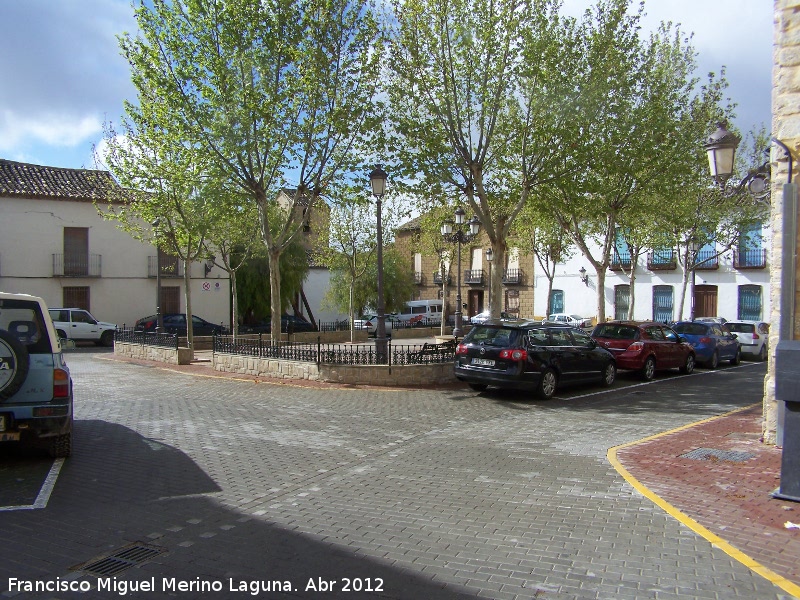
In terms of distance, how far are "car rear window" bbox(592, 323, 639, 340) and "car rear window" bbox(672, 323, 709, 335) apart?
15.0ft

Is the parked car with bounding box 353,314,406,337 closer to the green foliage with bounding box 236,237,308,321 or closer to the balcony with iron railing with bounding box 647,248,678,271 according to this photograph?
the green foliage with bounding box 236,237,308,321

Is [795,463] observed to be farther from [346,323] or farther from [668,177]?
[346,323]

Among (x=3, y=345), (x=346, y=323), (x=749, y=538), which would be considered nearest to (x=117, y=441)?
(x=3, y=345)

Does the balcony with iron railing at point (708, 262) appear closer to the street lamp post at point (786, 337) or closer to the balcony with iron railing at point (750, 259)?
the balcony with iron railing at point (750, 259)

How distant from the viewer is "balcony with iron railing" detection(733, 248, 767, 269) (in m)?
32.2

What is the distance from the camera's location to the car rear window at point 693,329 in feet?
64.7

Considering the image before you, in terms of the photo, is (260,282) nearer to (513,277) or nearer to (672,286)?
(513,277)

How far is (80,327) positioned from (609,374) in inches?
861

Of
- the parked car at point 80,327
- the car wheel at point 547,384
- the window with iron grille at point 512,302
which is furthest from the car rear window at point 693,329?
the window with iron grille at point 512,302

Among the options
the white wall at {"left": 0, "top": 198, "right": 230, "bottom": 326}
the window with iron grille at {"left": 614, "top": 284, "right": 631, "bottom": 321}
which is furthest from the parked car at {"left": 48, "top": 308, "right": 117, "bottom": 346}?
the window with iron grille at {"left": 614, "top": 284, "right": 631, "bottom": 321}

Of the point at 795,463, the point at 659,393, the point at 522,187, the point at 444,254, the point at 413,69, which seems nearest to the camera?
the point at 795,463

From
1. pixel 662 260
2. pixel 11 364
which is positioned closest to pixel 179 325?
pixel 11 364

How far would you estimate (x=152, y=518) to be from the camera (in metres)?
5.38

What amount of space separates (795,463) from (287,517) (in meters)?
4.59
